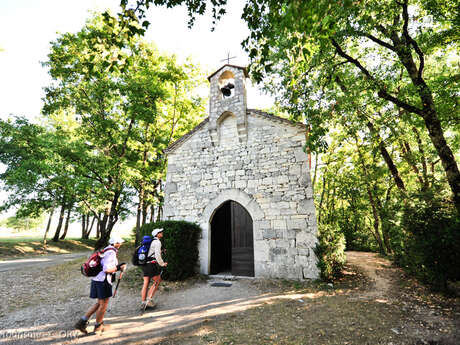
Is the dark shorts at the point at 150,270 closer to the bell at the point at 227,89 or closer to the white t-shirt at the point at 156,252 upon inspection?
the white t-shirt at the point at 156,252

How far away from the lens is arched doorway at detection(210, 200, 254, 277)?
6.96 metres

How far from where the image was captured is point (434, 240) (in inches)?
180

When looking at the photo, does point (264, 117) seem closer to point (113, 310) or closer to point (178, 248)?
point (178, 248)

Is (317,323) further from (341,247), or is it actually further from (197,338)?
(341,247)

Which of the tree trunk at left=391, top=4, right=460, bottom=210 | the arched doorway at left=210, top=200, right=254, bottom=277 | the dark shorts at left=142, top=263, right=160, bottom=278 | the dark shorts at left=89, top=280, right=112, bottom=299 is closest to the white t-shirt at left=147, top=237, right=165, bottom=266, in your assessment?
the dark shorts at left=142, top=263, right=160, bottom=278

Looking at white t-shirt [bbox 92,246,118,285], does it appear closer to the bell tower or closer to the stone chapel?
the stone chapel

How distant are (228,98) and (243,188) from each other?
11.8ft

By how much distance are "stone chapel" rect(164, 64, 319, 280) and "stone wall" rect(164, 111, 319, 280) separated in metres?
0.03

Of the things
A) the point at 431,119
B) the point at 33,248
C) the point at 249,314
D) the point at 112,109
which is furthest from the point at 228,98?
the point at 33,248

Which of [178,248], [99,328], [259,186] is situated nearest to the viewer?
[99,328]

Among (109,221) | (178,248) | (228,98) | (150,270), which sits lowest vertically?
(150,270)

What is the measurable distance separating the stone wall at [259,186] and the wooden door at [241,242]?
315 mm

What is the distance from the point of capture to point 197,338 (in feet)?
10.7

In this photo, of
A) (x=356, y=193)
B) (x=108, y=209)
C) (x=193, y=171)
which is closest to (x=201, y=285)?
(x=193, y=171)
